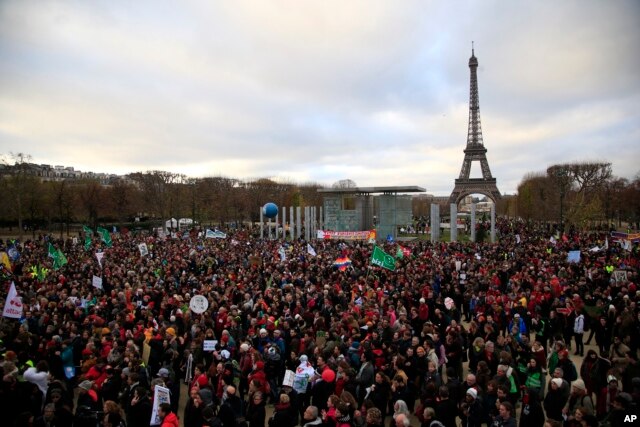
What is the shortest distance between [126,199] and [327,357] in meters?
61.9

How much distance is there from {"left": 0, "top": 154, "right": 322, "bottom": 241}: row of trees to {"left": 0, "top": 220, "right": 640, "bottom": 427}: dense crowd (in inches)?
1514

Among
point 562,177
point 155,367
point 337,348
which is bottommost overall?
point 155,367

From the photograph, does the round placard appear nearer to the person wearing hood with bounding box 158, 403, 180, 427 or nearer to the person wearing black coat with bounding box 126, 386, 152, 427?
the person wearing black coat with bounding box 126, 386, 152, 427

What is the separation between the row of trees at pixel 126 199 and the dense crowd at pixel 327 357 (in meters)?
38.5

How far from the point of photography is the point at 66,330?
35.4ft

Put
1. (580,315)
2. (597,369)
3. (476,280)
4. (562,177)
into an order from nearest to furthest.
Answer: (597,369)
(580,315)
(476,280)
(562,177)

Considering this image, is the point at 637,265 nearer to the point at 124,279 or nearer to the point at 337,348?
the point at 337,348

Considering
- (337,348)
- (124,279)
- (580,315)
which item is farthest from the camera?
(124,279)

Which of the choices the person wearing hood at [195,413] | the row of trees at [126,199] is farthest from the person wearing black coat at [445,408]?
the row of trees at [126,199]

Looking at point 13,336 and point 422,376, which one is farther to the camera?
point 13,336

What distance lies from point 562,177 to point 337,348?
60248 millimetres

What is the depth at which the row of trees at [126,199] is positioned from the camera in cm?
5038

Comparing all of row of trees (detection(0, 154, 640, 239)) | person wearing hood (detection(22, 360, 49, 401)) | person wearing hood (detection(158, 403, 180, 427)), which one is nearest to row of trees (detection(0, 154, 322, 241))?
row of trees (detection(0, 154, 640, 239))

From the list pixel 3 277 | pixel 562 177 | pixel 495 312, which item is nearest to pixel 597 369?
pixel 495 312
